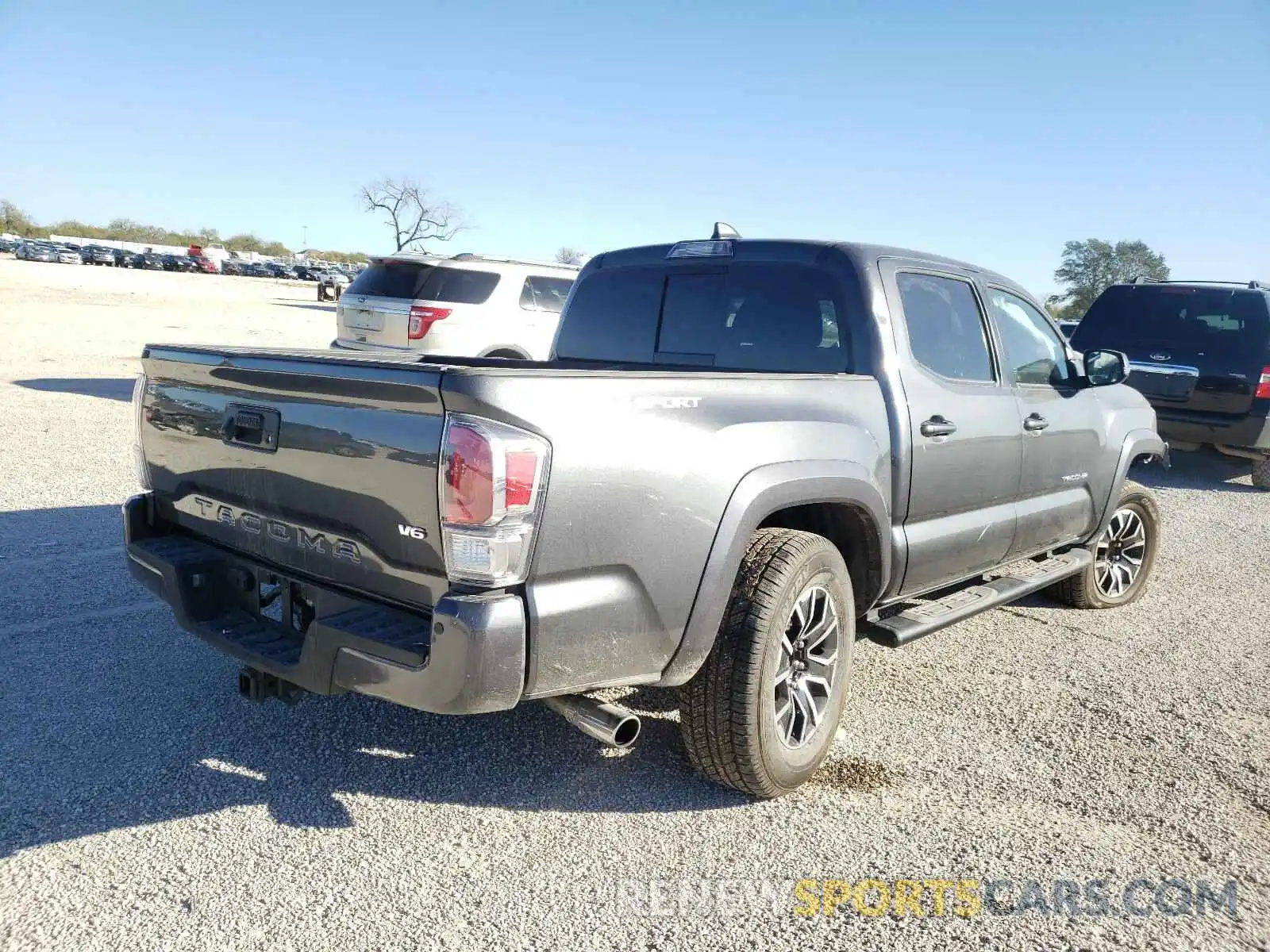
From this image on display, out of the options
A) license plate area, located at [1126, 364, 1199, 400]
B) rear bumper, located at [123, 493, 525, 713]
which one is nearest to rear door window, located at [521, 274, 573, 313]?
license plate area, located at [1126, 364, 1199, 400]

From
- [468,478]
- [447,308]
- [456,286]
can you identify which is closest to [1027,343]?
[468,478]

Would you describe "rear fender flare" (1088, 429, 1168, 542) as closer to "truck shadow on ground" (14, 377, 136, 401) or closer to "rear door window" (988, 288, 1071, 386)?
"rear door window" (988, 288, 1071, 386)

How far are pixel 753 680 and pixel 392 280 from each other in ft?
26.7

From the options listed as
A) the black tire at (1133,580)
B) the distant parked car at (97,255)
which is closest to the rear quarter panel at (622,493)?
the black tire at (1133,580)

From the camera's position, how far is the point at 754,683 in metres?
2.97

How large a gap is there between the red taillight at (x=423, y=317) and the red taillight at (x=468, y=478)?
760 centimetres

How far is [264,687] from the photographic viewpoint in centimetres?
298

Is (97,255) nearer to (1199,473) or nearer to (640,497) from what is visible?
(1199,473)

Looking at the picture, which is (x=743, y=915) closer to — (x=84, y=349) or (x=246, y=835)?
(x=246, y=835)

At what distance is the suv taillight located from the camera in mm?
2344

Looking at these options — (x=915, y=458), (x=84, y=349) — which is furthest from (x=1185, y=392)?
(x=84, y=349)

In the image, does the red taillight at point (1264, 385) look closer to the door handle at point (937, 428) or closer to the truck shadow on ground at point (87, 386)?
the door handle at point (937, 428)

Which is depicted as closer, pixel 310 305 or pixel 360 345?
pixel 360 345

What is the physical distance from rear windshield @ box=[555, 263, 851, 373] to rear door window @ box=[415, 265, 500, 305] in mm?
5438
